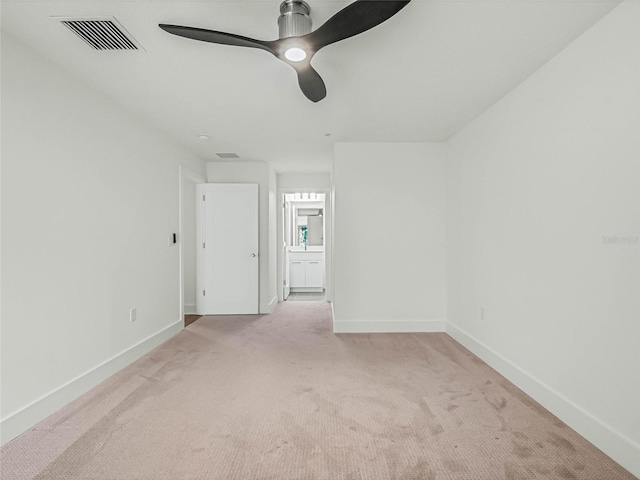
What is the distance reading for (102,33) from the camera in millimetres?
1979

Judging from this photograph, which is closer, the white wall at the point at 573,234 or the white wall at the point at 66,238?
the white wall at the point at 573,234

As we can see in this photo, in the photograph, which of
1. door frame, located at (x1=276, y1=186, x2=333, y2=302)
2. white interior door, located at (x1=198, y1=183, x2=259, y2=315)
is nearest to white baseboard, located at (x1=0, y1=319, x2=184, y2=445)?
white interior door, located at (x1=198, y1=183, x2=259, y2=315)

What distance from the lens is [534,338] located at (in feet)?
8.24

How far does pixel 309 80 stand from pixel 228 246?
141 inches

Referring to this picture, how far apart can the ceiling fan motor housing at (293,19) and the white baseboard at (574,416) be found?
2709 mm

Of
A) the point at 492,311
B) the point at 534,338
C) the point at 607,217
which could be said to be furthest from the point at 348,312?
the point at 607,217

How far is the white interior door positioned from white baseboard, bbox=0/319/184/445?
1697 millimetres

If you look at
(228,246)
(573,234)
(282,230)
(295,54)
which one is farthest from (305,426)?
(282,230)

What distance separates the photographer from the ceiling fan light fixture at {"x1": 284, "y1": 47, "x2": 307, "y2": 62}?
1.78m

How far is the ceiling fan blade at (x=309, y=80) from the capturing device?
1.96 metres

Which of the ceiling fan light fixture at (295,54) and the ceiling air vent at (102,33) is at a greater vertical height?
the ceiling air vent at (102,33)

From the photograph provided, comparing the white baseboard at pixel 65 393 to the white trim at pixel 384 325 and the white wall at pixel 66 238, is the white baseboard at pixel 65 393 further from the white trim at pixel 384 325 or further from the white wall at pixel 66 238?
the white trim at pixel 384 325

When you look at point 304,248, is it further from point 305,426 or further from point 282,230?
point 305,426

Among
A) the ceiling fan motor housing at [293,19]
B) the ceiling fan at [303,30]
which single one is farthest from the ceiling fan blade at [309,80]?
the ceiling fan motor housing at [293,19]
